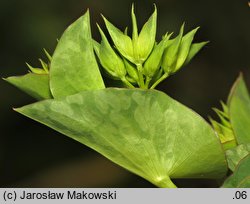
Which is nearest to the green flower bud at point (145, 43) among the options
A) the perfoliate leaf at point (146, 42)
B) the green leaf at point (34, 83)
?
the perfoliate leaf at point (146, 42)

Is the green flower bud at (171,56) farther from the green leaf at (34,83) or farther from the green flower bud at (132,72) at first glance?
the green leaf at (34,83)

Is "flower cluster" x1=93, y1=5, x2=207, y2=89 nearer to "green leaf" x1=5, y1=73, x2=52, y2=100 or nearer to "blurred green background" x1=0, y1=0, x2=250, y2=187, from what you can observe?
"green leaf" x1=5, y1=73, x2=52, y2=100

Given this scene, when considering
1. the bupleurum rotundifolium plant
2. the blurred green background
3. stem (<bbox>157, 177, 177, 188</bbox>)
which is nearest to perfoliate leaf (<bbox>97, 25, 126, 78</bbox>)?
the bupleurum rotundifolium plant

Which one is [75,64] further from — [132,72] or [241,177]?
[241,177]

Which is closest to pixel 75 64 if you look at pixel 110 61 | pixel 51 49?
pixel 110 61
